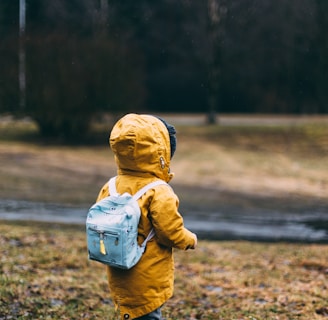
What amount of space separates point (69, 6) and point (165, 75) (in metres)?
8.35

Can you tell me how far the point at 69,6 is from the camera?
33312mm

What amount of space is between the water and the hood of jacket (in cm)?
705

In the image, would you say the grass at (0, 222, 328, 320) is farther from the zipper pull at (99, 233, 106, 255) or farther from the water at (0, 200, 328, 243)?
the zipper pull at (99, 233, 106, 255)

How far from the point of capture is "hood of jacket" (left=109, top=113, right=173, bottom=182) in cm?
352

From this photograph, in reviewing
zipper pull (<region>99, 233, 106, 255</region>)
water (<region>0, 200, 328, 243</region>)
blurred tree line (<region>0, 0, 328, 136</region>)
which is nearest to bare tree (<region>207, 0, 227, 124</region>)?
blurred tree line (<region>0, 0, 328, 136</region>)

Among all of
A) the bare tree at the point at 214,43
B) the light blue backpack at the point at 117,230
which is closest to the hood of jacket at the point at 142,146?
the light blue backpack at the point at 117,230

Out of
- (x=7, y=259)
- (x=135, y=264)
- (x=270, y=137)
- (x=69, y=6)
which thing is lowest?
(x=270, y=137)

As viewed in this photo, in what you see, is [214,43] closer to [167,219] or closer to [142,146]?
[142,146]

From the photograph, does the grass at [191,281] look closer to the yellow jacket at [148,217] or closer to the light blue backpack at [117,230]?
the yellow jacket at [148,217]

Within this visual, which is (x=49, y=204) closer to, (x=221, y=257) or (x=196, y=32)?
(x=221, y=257)

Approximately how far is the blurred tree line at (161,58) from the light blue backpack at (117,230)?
21.3 meters

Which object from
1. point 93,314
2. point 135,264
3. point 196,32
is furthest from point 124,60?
point 135,264

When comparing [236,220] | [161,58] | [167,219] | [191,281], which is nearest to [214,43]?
[161,58]

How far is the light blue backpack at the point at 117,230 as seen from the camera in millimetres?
3428
